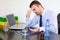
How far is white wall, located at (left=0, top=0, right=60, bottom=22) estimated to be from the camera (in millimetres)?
2293

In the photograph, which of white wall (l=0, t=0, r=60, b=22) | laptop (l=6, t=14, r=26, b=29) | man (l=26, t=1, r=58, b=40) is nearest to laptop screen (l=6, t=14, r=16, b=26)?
laptop (l=6, t=14, r=26, b=29)

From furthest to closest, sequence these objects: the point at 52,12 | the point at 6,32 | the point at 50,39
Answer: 1. the point at 52,12
2. the point at 6,32
3. the point at 50,39

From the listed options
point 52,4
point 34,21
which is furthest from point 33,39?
point 52,4

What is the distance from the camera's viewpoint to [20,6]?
2.36 metres

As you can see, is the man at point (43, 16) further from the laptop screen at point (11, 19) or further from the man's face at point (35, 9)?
the laptop screen at point (11, 19)

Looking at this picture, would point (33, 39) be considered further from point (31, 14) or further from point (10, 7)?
point (10, 7)

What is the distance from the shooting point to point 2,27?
208cm

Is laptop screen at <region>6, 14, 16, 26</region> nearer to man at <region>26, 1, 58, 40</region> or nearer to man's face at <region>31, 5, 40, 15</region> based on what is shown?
man at <region>26, 1, 58, 40</region>

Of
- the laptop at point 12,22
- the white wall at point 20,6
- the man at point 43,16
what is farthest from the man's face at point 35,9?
the laptop at point 12,22

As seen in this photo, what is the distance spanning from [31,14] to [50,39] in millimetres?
824

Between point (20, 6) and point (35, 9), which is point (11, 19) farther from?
point (35, 9)

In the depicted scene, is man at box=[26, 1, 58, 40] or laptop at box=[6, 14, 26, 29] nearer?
laptop at box=[6, 14, 26, 29]

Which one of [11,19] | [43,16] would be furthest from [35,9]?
[11,19]

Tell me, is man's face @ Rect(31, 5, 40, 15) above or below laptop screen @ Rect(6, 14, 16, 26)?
above
